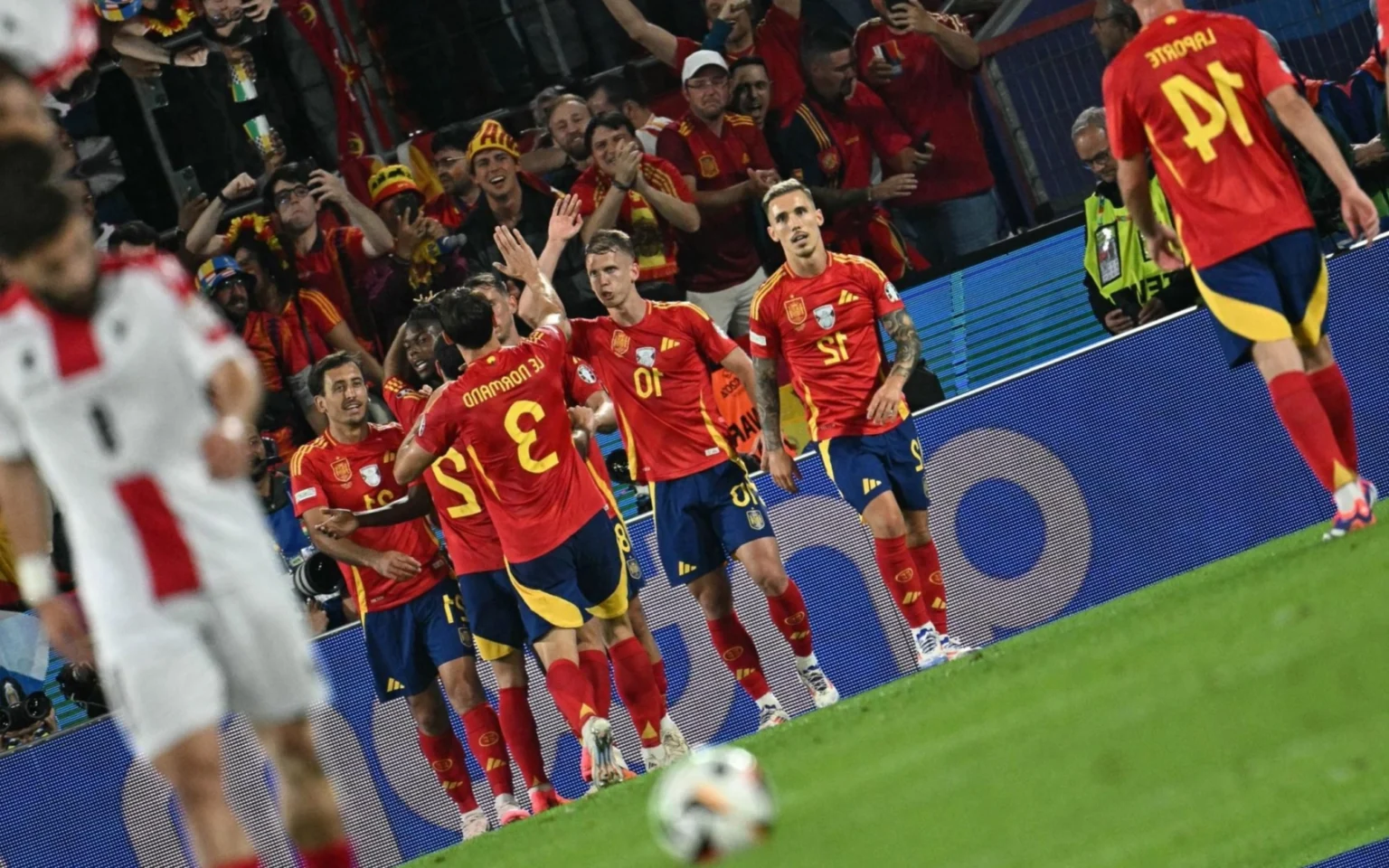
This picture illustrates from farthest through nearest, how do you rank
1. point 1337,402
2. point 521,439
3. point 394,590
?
point 394,590 → point 521,439 → point 1337,402

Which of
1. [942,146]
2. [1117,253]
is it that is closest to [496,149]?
[942,146]

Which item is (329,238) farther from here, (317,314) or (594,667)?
(594,667)

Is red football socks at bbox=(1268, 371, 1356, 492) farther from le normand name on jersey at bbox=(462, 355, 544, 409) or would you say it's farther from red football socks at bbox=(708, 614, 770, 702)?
red football socks at bbox=(708, 614, 770, 702)

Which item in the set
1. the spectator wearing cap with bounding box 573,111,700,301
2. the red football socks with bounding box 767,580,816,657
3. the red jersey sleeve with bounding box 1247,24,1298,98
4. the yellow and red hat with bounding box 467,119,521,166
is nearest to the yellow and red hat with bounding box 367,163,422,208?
the yellow and red hat with bounding box 467,119,521,166

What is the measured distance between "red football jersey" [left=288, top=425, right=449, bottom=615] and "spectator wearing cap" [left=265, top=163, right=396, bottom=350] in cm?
255

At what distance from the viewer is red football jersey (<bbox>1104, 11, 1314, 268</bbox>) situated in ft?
22.6

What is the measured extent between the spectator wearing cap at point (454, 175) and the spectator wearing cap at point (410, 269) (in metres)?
0.15

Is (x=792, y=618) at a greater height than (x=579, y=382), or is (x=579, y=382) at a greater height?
(x=579, y=382)

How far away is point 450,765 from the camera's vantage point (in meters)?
10.0

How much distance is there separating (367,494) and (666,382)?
5.66 feet

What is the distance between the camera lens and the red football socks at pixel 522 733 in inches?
368

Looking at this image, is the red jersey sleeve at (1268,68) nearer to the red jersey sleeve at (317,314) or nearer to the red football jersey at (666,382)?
the red football jersey at (666,382)

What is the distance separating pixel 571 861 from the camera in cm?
615

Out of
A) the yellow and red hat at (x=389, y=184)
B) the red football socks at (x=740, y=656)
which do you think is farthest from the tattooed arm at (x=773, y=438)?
the yellow and red hat at (x=389, y=184)
